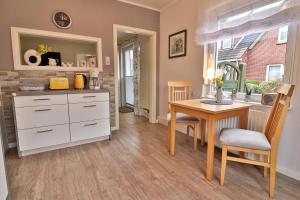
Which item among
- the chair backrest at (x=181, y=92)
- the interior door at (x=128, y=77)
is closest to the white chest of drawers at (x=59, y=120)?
the chair backrest at (x=181, y=92)

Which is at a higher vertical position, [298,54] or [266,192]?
[298,54]

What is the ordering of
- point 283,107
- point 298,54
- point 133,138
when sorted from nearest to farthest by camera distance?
point 283,107 < point 298,54 < point 133,138

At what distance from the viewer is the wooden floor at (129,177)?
1419 mm

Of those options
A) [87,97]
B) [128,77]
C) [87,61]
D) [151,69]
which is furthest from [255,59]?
[128,77]

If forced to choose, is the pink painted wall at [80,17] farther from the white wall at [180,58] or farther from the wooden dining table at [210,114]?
the wooden dining table at [210,114]

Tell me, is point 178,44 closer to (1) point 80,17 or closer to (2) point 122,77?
(1) point 80,17

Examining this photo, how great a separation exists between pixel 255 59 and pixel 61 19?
2.85 m

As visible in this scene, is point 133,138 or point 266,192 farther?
point 133,138

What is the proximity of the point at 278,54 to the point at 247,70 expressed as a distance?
0.37 m

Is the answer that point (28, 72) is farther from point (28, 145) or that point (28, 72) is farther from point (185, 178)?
point (185, 178)

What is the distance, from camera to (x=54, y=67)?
250 centimetres

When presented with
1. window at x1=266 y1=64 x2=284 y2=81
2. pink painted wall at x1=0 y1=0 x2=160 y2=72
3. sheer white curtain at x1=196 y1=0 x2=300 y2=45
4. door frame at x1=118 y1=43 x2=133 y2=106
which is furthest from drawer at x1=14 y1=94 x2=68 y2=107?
door frame at x1=118 y1=43 x2=133 y2=106

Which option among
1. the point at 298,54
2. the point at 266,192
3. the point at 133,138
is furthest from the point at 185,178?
the point at 298,54

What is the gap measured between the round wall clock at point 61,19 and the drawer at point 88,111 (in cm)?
130
